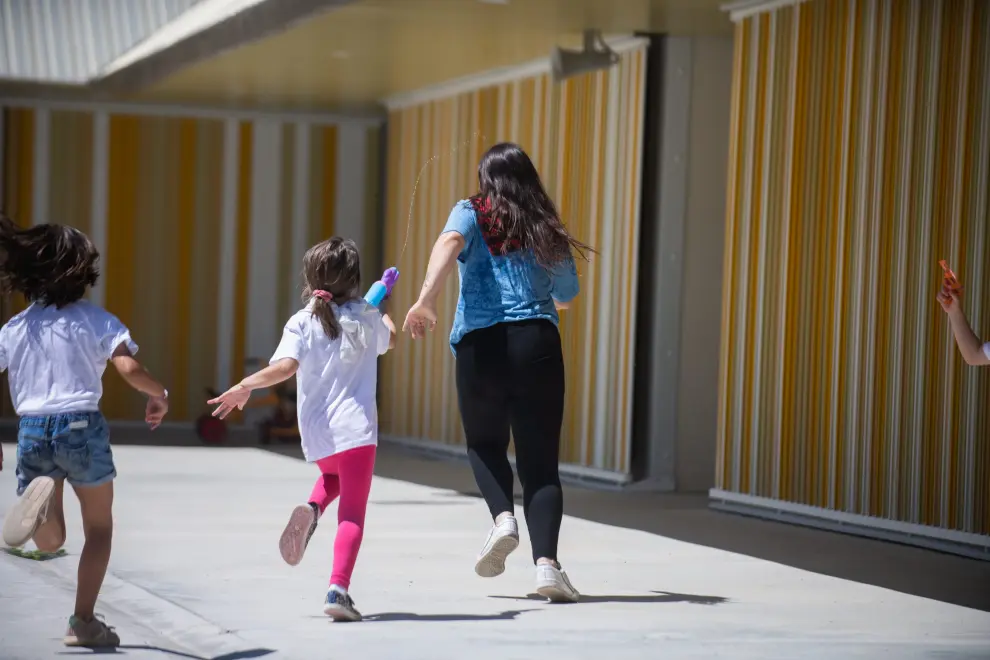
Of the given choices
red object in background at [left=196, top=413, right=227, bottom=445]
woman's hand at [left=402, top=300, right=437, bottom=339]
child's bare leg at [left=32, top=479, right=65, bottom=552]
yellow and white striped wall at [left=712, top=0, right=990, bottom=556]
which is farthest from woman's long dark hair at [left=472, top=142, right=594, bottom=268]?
red object in background at [left=196, top=413, right=227, bottom=445]

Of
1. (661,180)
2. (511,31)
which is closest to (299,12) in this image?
(511,31)

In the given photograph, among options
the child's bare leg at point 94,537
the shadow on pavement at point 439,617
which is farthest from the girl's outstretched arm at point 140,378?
the shadow on pavement at point 439,617

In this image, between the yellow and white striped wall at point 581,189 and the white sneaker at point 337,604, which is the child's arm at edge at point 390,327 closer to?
the white sneaker at point 337,604

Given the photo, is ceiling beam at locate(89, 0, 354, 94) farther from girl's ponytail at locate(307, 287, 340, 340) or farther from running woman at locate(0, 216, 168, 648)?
running woman at locate(0, 216, 168, 648)

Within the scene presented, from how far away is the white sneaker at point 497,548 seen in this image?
5.68 m

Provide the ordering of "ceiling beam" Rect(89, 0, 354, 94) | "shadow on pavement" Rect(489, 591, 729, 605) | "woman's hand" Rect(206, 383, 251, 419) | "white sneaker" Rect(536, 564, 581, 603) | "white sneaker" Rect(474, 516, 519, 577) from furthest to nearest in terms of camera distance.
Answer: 1. "ceiling beam" Rect(89, 0, 354, 94)
2. "shadow on pavement" Rect(489, 591, 729, 605)
3. "white sneaker" Rect(536, 564, 581, 603)
4. "white sneaker" Rect(474, 516, 519, 577)
5. "woman's hand" Rect(206, 383, 251, 419)

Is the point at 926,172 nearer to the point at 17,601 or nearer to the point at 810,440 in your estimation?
the point at 810,440

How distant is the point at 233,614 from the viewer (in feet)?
18.5

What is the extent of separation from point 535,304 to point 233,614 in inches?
60.5

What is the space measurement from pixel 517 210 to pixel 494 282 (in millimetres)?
275

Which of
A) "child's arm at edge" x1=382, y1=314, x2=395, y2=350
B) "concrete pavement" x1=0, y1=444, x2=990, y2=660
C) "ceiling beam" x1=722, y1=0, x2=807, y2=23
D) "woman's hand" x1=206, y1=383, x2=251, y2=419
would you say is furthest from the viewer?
"ceiling beam" x1=722, y1=0, x2=807, y2=23

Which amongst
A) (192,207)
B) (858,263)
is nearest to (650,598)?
(858,263)

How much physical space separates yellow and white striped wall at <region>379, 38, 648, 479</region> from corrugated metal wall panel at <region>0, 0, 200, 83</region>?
2944mm

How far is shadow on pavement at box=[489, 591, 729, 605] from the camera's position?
241 inches
